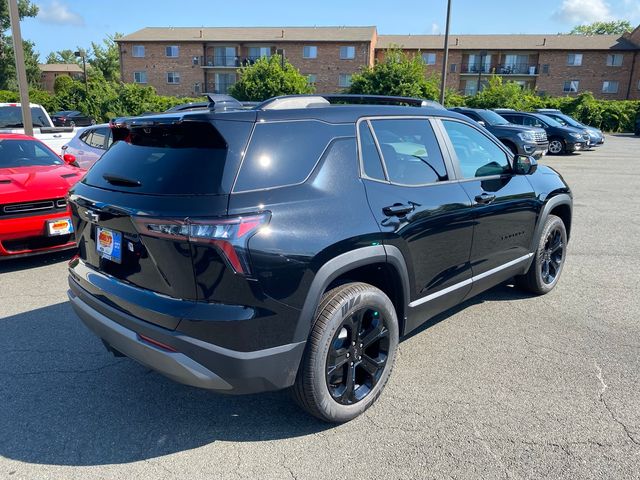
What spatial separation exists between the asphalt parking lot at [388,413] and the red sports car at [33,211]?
1049mm

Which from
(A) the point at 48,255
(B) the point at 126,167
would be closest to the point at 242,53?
(A) the point at 48,255

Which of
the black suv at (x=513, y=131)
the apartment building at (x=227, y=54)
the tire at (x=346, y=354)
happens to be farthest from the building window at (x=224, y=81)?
the tire at (x=346, y=354)

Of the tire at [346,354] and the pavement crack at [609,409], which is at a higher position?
the tire at [346,354]

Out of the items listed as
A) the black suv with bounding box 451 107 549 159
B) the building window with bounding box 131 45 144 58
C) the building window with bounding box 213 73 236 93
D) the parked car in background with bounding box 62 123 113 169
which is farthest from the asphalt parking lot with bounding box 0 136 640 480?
the building window with bounding box 131 45 144 58

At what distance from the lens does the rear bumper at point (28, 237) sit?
522 centimetres

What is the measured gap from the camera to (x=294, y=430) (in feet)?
9.34

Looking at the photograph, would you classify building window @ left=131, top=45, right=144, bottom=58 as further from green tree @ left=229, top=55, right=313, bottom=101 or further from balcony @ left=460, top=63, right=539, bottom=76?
balcony @ left=460, top=63, right=539, bottom=76

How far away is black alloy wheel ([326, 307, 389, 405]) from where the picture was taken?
2801 mm

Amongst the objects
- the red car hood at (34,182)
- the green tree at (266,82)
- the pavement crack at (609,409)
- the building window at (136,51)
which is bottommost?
the pavement crack at (609,409)

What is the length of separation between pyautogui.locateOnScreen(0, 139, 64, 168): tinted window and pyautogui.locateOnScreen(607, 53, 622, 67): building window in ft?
199

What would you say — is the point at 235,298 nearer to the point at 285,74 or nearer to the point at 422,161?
the point at 422,161

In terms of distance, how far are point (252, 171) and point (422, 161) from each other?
A: 1459 mm

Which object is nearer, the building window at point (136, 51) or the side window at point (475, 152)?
the side window at point (475, 152)

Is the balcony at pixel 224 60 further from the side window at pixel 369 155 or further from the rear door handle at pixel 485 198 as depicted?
the side window at pixel 369 155
